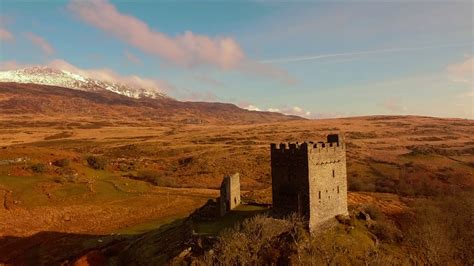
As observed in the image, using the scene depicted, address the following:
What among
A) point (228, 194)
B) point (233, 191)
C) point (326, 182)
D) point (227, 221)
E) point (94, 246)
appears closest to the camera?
point (326, 182)

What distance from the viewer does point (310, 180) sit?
31.9m

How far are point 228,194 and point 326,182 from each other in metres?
10.9

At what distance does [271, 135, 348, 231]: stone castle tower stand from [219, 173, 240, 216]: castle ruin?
717cm

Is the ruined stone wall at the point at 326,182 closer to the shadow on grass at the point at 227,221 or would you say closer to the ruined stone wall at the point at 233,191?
the shadow on grass at the point at 227,221

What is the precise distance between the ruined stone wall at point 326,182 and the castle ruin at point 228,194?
10411 mm

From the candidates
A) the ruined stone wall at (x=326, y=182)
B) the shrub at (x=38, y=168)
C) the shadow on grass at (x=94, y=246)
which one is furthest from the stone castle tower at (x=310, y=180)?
the shrub at (x=38, y=168)

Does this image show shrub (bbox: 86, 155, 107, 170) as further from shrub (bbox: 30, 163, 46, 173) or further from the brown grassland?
shrub (bbox: 30, 163, 46, 173)

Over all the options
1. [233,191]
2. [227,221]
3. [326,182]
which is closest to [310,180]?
[326,182]

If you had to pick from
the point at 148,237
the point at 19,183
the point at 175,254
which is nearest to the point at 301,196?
the point at 175,254

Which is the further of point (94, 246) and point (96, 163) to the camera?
point (96, 163)

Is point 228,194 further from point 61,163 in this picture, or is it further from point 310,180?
point 61,163

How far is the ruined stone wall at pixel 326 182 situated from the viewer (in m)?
32.2

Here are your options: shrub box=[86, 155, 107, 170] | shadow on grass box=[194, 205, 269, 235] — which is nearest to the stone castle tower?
shadow on grass box=[194, 205, 269, 235]

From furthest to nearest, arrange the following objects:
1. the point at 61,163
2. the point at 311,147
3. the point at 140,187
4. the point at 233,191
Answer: the point at 61,163, the point at 140,187, the point at 233,191, the point at 311,147
